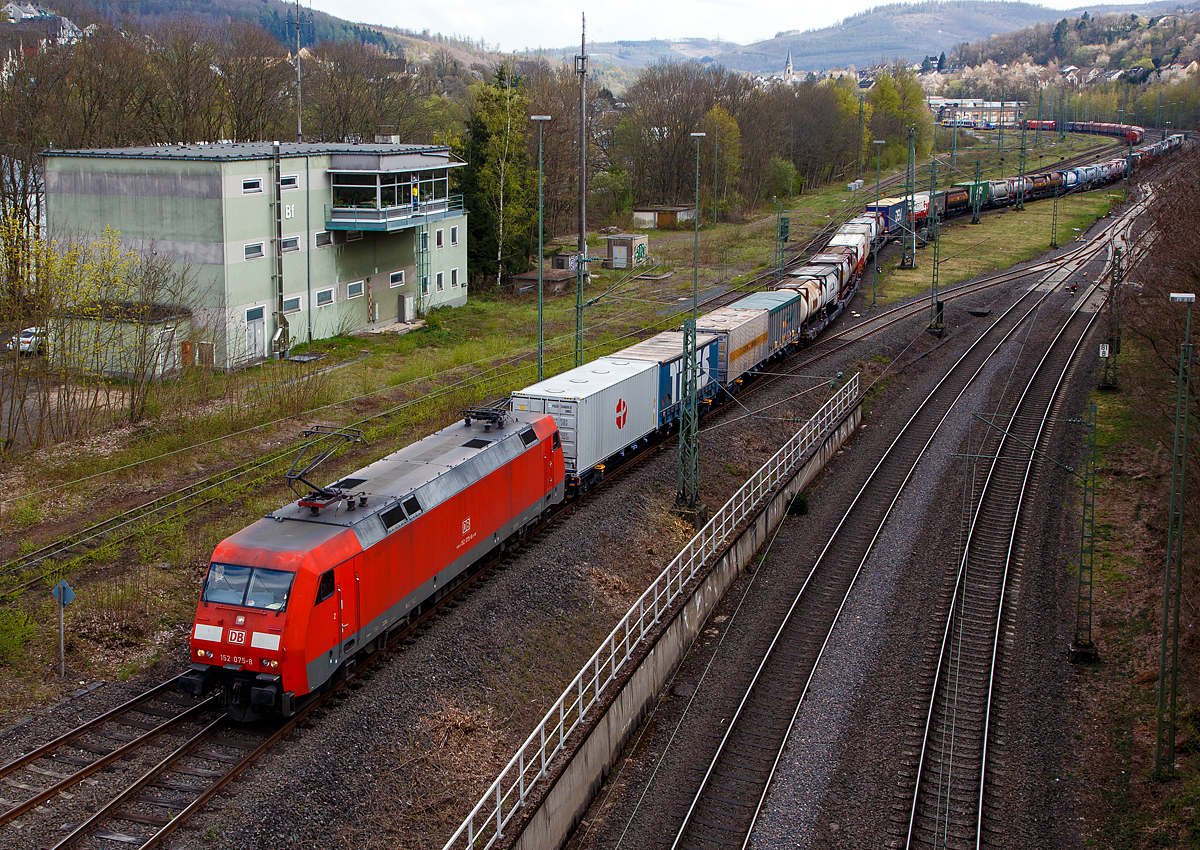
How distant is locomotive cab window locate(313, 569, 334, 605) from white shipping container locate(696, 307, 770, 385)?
2294cm

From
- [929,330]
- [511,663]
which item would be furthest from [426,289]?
[511,663]

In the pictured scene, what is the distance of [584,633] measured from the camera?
2289cm

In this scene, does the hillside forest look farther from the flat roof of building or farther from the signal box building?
the flat roof of building

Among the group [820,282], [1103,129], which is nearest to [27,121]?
[820,282]

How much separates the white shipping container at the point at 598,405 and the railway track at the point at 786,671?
6.88 metres

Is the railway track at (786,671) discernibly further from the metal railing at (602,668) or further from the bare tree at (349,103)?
the bare tree at (349,103)

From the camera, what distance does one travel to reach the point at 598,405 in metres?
28.7

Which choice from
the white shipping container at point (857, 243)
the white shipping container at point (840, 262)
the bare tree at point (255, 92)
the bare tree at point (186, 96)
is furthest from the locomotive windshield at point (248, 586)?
the bare tree at point (255, 92)

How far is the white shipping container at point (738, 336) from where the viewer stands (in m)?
38.0

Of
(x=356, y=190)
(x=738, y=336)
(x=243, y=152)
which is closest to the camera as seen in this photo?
(x=738, y=336)

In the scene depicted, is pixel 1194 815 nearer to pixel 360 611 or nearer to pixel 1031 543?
pixel 1031 543

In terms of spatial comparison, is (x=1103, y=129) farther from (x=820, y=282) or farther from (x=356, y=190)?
(x=356, y=190)

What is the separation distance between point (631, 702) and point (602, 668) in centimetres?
189

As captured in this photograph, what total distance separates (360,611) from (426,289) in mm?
39357
